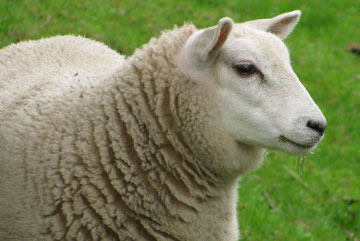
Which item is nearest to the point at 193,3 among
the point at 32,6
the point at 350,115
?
the point at 350,115

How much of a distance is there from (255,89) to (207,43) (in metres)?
0.39

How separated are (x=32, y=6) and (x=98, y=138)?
3697mm

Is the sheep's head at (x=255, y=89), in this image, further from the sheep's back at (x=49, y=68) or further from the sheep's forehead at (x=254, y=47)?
the sheep's back at (x=49, y=68)

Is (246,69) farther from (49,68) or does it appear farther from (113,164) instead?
(49,68)

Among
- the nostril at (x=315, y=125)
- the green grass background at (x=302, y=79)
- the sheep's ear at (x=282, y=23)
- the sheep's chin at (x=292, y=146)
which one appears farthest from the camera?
the green grass background at (x=302, y=79)

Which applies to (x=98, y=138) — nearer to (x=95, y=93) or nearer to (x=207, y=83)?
(x=95, y=93)

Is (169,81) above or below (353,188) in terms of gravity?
above

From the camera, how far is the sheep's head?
9.93 feet

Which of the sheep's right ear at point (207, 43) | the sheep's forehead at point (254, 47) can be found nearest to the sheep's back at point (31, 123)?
the sheep's right ear at point (207, 43)

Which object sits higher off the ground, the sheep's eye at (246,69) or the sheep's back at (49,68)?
the sheep's back at (49,68)

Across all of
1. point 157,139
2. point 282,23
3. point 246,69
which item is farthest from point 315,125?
point 282,23

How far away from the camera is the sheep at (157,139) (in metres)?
3.05

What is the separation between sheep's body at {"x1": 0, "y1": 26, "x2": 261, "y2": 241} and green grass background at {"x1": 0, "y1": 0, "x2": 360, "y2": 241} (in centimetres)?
100

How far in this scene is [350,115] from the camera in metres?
9.24
